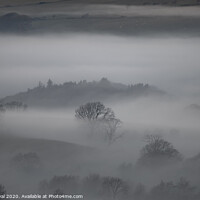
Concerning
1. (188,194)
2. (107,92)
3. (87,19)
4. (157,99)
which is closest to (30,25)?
(87,19)

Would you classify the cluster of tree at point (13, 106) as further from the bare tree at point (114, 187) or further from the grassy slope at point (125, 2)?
the bare tree at point (114, 187)

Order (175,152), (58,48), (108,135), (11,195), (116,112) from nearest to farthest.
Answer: (11,195), (175,152), (108,135), (116,112), (58,48)

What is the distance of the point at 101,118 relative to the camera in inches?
531

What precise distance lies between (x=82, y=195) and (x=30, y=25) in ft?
18.2

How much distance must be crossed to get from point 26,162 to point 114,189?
195 cm

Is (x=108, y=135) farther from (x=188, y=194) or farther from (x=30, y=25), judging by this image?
(x=30, y=25)

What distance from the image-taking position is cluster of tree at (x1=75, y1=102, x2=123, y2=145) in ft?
41.8

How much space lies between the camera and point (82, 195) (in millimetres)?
10695

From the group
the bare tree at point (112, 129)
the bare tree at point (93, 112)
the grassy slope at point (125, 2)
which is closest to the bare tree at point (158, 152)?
the bare tree at point (112, 129)

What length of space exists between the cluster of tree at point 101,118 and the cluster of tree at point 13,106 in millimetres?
1347

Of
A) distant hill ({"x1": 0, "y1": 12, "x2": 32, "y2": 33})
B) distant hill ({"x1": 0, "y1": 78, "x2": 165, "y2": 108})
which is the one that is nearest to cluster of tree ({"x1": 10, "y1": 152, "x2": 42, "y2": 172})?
distant hill ({"x1": 0, "y1": 78, "x2": 165, "y2": 108})

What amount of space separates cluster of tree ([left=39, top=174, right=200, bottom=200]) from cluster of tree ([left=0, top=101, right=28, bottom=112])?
11.2 feet

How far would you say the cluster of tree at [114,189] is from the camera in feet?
34.3

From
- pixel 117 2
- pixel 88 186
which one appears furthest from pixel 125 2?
pixel 88 186
